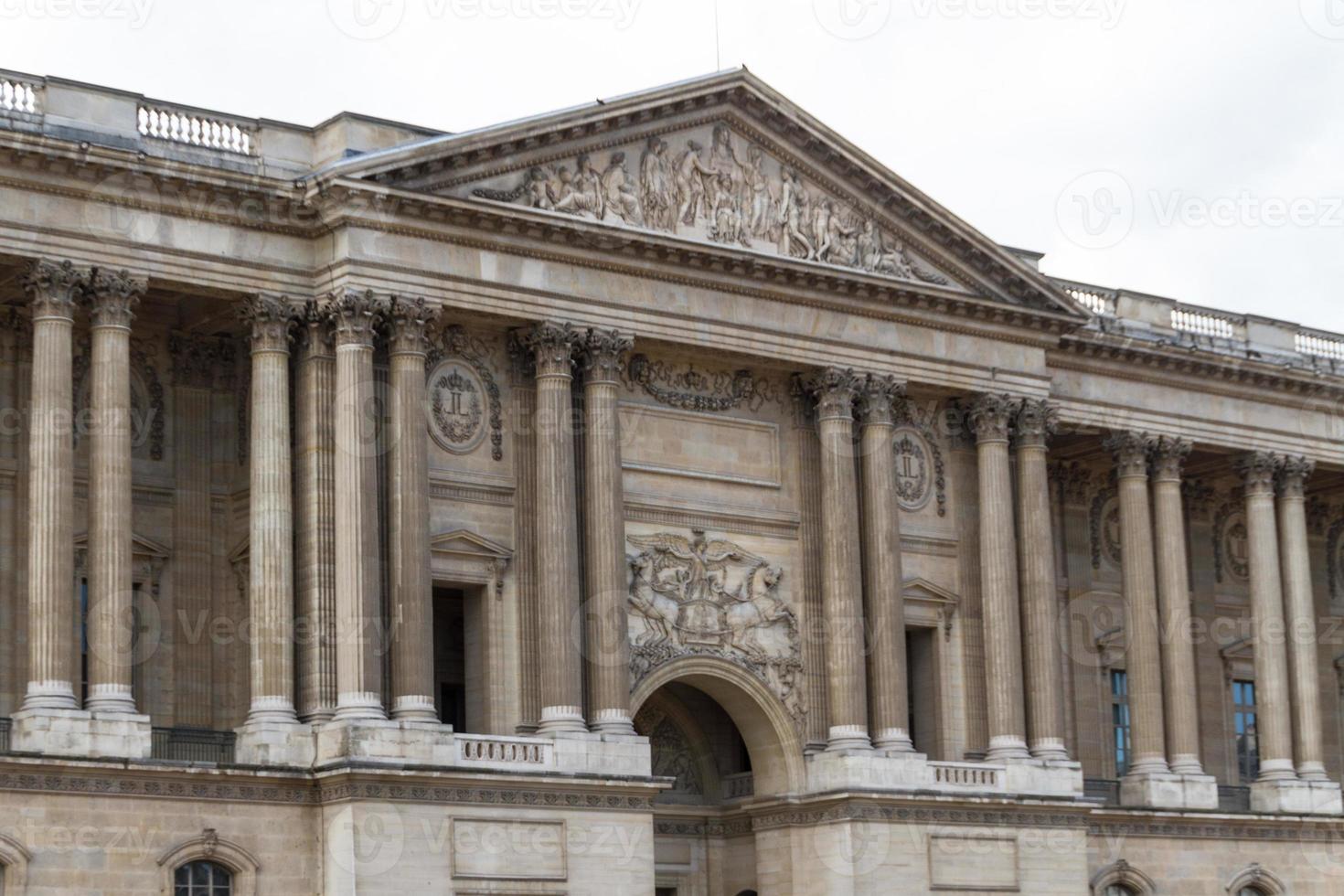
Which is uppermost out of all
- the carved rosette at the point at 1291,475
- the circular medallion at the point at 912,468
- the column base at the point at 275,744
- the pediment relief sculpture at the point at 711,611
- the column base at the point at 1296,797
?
the carved rosette at the point at 1291,475

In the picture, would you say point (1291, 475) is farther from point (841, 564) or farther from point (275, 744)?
point (275, 744)

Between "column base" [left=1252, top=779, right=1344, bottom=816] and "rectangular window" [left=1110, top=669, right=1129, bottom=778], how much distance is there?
2.67m

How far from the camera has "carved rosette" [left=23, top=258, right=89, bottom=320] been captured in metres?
36.3

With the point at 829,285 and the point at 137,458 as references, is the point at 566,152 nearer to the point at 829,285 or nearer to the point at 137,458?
the point at 829,285

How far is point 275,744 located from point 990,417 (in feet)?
50.7

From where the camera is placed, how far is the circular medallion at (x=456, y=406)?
132 feet

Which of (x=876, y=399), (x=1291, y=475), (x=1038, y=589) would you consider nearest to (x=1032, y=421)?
(x=1038, y=589)

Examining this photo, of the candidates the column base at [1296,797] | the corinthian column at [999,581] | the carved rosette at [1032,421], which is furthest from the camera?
the column base at [1296,797]

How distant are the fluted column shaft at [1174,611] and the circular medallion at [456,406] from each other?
15.6 metres

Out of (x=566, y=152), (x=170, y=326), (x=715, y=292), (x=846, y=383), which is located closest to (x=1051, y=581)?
(x=846, y=383)

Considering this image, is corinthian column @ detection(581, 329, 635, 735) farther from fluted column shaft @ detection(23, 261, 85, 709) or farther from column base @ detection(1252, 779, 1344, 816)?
column base @ detection(1252, 779, 1344, 816)

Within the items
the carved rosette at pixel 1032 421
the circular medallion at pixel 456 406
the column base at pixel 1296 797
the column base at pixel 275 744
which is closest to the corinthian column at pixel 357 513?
the column base at pixel 275 744

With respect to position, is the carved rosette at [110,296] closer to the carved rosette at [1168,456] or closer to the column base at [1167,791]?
the carved rosette at [1168,456]

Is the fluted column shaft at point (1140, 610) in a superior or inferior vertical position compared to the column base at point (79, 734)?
superior
